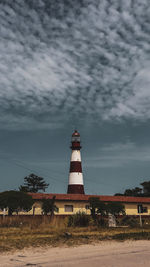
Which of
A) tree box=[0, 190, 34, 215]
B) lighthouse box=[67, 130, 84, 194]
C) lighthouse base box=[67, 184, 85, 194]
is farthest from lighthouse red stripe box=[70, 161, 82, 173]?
tree box=[0, 190, 34, 215]

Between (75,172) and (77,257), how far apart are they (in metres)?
27.1

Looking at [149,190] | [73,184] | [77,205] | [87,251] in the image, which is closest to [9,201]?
[77,205]

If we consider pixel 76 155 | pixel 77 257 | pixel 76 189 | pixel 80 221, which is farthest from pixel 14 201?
pixel 77 257

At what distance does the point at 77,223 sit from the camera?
1644cm

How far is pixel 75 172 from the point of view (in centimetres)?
3378

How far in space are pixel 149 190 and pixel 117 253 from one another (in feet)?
149

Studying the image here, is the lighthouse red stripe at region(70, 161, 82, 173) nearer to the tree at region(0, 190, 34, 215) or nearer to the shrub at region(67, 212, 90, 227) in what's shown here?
the tree at region(0, 190, 34, 215)

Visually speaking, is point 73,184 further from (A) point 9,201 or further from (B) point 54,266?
(B) point 54,266

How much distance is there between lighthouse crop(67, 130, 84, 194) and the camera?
109ft

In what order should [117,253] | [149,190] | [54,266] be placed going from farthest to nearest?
[149,190], [117,253], [54,266]

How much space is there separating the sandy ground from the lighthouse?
984 inches

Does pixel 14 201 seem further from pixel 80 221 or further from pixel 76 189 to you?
pixel 76 189

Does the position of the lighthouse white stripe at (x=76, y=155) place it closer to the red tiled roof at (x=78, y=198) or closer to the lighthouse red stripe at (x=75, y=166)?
the lighthouse red stripe at (x=75, y=166)

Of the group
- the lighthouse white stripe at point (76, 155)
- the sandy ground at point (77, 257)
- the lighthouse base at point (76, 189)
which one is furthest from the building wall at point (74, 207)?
the sandy ground at point (77, 257)
